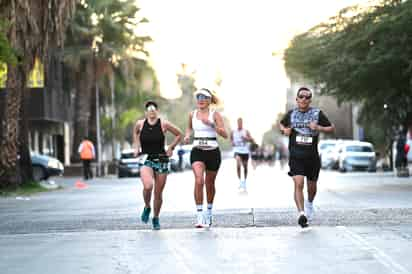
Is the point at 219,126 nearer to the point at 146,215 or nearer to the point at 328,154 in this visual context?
the point at 146,215

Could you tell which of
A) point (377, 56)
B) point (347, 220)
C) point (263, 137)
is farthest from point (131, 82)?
point (263, 137)

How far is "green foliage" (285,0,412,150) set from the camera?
22703mm

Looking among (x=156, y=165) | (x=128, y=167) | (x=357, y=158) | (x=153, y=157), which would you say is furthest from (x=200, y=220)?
(x=357, y=158)

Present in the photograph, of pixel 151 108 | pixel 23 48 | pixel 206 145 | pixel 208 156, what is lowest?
pixel 208 156

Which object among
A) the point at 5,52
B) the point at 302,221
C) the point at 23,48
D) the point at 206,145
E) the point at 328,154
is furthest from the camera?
the point at 328,154

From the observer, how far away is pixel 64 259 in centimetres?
979

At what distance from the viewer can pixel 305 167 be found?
12602 millimetres

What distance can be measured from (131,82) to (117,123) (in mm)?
11435

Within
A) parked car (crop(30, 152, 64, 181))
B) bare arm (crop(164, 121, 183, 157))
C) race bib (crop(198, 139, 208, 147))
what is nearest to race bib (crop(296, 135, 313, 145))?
race bib (crop(198, 139, 208, 147))

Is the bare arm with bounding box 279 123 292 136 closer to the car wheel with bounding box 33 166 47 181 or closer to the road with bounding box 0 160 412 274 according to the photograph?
the road with bounding box 0 160 412 274

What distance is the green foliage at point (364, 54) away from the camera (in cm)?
2270

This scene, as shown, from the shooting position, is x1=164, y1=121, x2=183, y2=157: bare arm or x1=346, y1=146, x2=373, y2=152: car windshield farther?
x1=346, y1=146, x2=373, y2=152: car windshield

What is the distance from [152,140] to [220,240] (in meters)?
2.37

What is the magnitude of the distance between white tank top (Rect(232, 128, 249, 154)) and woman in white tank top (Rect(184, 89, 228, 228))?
9967mm
